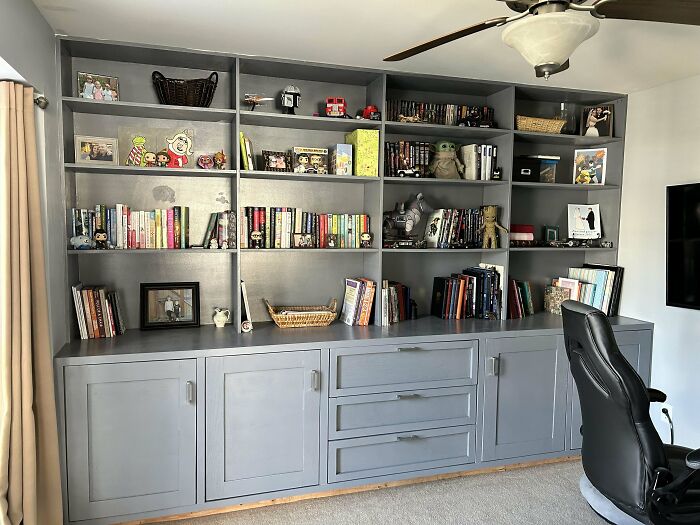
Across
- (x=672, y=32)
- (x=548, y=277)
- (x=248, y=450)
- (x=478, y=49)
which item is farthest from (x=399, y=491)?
(x=672, y=32)

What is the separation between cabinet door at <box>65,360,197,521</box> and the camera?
246 cm

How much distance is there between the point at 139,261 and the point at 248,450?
1.17 m

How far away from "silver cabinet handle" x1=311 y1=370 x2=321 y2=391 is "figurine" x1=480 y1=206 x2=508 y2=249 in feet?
4.40

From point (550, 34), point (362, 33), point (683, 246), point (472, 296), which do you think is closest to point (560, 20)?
point (550, 34)

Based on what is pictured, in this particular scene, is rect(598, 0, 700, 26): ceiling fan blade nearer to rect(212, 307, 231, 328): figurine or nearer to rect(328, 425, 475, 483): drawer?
rect(328, 425, 475, 483): drawer

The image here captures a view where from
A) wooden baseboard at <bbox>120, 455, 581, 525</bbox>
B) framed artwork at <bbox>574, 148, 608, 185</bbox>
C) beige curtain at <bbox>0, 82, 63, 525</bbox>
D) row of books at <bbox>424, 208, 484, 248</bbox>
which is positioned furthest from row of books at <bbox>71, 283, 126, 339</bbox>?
framed artwork at <bbox>574, 148, 608, 185</bbox>

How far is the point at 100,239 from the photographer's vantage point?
2756mm

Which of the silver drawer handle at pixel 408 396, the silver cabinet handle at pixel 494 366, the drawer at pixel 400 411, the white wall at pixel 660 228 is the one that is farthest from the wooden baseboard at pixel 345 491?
the white wall at pixel 660 228

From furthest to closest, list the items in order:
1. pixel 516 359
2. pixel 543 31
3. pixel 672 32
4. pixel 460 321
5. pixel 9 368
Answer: pixel 460 321 → pixel 516 359 → pixel 672 32 → pixel 9 368 → pixel 543 31

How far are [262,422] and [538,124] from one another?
7.86ft

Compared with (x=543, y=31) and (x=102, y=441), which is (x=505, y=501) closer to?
(x=102, y=441)

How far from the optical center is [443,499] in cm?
289

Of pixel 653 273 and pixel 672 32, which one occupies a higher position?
pixel 672 32

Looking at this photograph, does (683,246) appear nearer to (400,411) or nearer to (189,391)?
(400,411)
